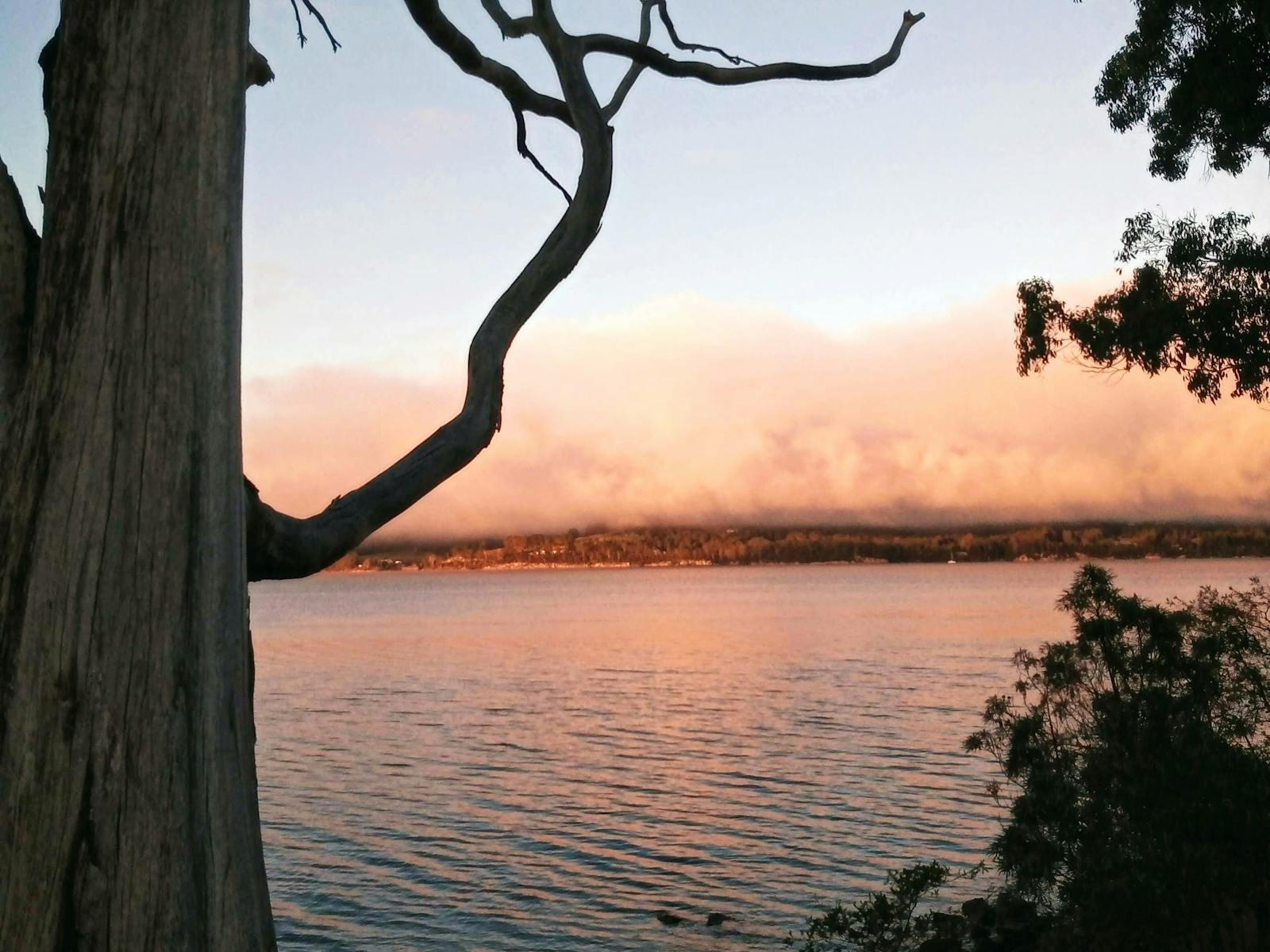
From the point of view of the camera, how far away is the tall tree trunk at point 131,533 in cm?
233

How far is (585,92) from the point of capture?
382 centimetres

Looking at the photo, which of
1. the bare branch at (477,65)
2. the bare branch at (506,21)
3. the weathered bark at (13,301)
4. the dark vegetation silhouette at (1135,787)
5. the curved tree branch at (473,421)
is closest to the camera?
the weathered bark at (13,301)

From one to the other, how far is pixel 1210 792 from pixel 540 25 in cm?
676

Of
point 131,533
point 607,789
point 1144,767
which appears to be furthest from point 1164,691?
point 607,789

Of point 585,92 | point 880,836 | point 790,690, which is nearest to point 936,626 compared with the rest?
point 790,690

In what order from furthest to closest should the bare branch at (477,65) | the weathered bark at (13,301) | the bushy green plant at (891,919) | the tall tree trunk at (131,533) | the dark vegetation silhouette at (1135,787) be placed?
the bushy green plant at (891,919) → the dark vegetation silhouette at (1135,787) → the bare branch at (477,65) → the weathered bark at (13,301) → the tall tree trunk at (131,533)

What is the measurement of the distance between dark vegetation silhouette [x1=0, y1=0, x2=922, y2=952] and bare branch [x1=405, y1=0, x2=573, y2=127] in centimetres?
90

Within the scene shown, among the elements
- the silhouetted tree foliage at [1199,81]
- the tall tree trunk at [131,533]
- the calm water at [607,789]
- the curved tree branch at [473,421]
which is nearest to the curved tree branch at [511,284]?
the curved tree branch at [473,421]

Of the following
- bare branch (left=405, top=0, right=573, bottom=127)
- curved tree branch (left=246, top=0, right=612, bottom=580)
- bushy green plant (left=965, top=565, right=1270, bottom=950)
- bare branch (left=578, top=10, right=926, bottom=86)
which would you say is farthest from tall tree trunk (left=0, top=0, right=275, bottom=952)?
bushy green plant (left=965, top=565, right=1270, bottom=950)

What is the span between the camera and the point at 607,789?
25.8 m

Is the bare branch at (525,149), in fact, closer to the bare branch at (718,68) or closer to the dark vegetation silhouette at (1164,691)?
the bare branch at (718,68)

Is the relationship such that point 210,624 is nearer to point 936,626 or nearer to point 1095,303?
point 1095,303

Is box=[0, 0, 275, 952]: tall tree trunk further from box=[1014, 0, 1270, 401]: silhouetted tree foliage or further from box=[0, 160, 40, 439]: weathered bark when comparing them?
box=[1014, 0, 1270, 401]: silhouetted tree foliage

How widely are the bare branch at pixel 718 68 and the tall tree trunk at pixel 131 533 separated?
1606 millimetres
